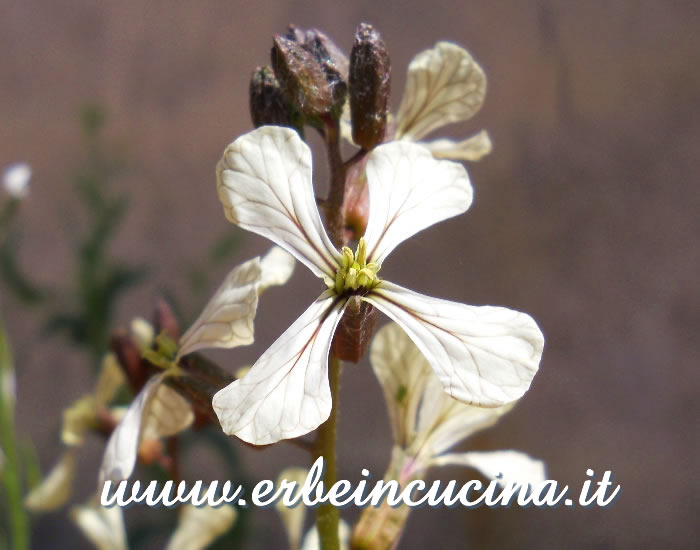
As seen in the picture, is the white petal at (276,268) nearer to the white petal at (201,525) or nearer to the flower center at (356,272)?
the flower center at (356,272)

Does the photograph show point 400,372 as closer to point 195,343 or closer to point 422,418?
point 422,418

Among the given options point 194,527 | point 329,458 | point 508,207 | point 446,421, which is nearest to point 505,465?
point 446,421

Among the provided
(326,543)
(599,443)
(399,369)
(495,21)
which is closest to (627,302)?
(599,443)

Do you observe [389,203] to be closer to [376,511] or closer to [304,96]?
[304,96]

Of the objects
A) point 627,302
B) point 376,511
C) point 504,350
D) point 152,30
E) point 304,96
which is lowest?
point 627,302

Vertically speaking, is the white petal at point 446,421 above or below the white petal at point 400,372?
below

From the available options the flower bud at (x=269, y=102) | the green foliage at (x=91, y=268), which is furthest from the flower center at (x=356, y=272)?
the green foliage at (x=91, y=268)
